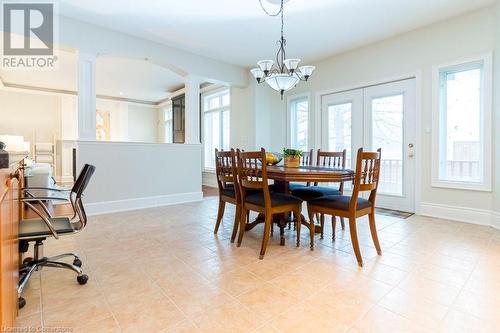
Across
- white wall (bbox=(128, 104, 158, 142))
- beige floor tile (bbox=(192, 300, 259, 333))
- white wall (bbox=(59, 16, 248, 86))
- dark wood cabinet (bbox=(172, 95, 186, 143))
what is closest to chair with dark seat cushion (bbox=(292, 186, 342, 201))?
beige floor tile (bbox=(192, 300, 259, 333))

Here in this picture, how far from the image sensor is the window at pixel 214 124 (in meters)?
6.83

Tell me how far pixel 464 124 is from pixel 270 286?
138 inches

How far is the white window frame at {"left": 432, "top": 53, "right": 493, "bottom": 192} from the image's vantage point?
3.27 meters

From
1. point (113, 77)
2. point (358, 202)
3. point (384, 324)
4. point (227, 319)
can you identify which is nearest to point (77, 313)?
point (227, 319)

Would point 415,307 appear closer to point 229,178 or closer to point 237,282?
point 237,282

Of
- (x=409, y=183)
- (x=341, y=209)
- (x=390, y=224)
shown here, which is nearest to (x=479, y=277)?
(x=341, y=209)

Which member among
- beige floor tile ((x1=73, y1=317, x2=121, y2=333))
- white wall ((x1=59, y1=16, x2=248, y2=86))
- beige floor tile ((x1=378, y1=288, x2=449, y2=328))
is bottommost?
beige floor tile ((x1=73, y1=317, x2=121, y2=333))

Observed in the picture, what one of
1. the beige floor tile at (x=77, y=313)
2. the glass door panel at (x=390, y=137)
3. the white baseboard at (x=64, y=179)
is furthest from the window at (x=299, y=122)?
the white baseboard at (x=64, y=179)

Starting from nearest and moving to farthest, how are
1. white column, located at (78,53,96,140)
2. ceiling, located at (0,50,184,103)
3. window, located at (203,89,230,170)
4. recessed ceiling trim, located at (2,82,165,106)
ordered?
white column, located at (78,53,96,140)
ceiling, located at (0,50,184,103)
window, located at (203,89,230,170)
recessed ceiling trim, located at (2,82,165,106)

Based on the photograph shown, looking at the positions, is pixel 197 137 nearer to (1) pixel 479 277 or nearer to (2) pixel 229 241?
(2) pixel 229 241

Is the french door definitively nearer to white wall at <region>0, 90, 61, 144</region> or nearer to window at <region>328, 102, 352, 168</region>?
window at <region>328, 102, 352, 168</region>

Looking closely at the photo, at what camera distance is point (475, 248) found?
2502 millimetres

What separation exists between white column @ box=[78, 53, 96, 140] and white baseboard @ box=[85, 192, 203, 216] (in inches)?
39.5

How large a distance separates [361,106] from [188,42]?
3.09 m
